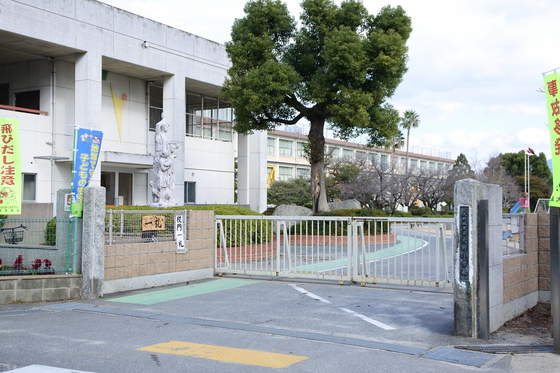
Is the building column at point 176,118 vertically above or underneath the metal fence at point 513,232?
above

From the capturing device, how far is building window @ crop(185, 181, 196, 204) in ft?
107

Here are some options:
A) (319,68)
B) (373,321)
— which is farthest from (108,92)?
(373,321)

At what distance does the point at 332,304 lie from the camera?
10.2 m

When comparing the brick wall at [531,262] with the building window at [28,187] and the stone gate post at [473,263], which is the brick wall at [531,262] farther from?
the building window at [28,187]

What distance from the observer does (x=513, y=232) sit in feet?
30.5

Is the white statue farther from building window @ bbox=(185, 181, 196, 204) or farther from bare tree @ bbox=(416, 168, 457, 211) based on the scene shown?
bare tree @ bbox=(416, 168, 457, 211)

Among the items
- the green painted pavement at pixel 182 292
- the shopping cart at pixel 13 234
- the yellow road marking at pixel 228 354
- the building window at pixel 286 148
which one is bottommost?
the green painted pavement at pixel 182 292

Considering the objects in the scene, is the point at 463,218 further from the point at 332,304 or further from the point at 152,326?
the point at 152,326

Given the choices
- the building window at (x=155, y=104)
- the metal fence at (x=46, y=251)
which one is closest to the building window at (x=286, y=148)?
the building window at (x=155, y=104)

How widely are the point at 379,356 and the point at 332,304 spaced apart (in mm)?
3507

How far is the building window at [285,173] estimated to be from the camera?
217ft

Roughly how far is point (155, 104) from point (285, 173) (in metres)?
35.7

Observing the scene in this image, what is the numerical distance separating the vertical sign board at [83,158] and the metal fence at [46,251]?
2.47ft

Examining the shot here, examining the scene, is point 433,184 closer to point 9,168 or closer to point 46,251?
point 46,251
